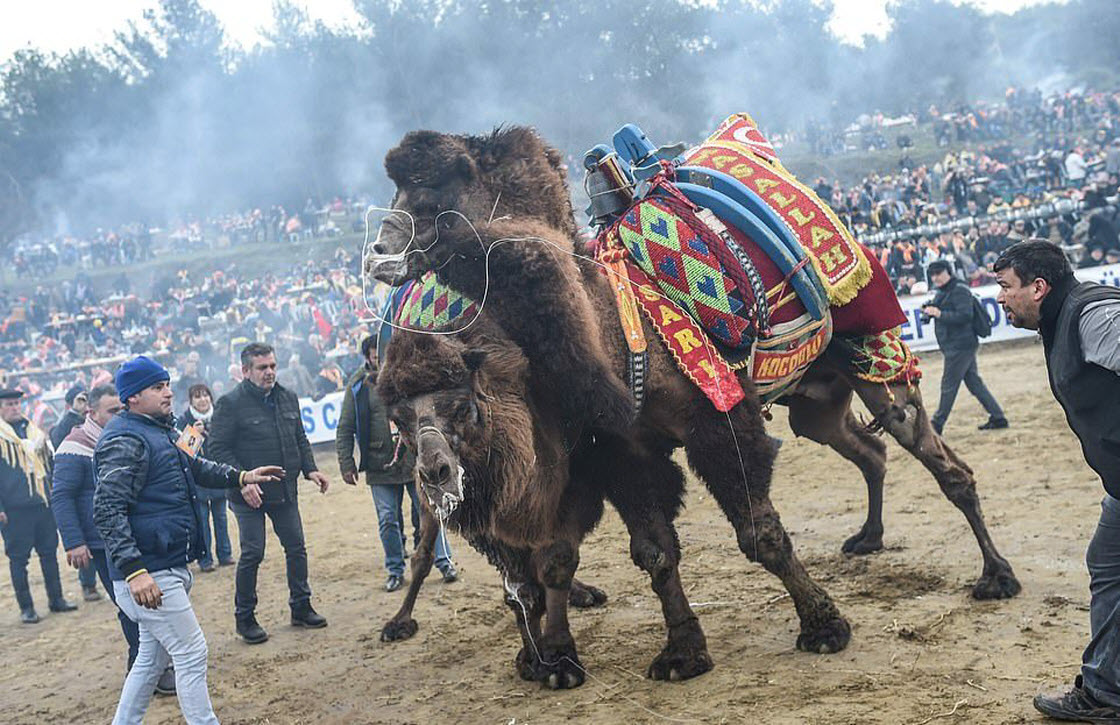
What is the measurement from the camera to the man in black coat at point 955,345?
11.0 metres

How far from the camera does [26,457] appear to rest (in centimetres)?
977

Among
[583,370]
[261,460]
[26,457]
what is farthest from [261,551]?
[583,370]

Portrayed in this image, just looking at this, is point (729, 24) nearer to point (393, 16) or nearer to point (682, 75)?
point (682, 75)

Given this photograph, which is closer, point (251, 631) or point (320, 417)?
point (251, 631)

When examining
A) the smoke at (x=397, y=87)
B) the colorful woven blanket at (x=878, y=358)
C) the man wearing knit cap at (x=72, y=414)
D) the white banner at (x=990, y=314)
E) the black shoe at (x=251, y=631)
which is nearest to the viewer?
the colorful woven blanket at (x=878, y=358)

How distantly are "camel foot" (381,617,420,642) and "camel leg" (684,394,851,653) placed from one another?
2.77 metres

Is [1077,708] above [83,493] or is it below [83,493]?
below

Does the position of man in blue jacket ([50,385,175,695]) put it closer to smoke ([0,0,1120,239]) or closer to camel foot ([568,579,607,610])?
camel foot ([568,579,607,610])

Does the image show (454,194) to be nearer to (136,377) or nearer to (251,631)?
(136,377)

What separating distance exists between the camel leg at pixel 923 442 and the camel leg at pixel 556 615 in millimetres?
2316

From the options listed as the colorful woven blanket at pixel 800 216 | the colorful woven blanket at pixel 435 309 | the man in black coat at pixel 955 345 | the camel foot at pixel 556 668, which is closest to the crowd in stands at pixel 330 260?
the colorful woven blanket at pixel 435 309

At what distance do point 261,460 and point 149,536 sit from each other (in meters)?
2.83

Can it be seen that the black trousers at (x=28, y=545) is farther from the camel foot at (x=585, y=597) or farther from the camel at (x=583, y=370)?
the camel at (x=583, y=370)

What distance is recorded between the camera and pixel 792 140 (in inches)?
1821
